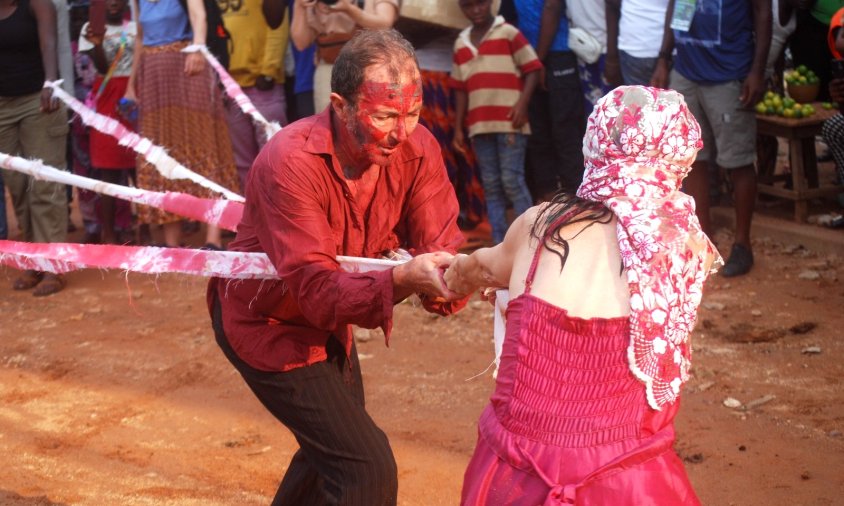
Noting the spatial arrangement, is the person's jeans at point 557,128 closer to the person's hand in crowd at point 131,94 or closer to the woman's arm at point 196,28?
the woman's arm at point 196,28

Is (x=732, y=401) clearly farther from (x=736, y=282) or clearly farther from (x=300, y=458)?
(x=300, y=458)

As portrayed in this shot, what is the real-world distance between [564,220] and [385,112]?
0.83 metres

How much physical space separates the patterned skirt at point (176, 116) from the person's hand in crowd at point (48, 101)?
0.73 metres

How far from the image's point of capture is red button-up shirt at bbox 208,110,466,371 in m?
3.40

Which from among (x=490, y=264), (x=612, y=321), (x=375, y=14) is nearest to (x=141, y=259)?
(x=490, y=264)

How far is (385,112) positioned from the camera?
3475 millimetres

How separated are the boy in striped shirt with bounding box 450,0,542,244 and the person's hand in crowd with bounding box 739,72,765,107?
1.44m

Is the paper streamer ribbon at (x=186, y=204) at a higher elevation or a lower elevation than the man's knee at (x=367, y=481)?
higher

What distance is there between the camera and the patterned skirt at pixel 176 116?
8.51 meters

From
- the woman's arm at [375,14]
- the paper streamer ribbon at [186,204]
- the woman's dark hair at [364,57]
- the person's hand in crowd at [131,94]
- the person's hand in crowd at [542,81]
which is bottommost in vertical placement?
the person's hand in crowd at [131,94]

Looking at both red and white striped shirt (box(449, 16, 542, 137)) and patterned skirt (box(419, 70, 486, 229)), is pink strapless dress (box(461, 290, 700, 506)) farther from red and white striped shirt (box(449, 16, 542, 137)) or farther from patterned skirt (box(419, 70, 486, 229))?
patterned skirt (box(419, 70, 486, 229))

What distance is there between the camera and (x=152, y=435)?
5.91m

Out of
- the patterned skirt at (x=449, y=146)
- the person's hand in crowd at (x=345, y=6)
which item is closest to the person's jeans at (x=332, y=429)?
the person's hand in crowd at (x=345, y=6)

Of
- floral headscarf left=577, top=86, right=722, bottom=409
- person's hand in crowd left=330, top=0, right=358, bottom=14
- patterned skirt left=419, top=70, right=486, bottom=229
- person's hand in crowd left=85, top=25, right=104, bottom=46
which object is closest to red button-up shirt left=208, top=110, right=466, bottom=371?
floral headscarf left=577, top=86, right=722, bottom=409
